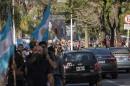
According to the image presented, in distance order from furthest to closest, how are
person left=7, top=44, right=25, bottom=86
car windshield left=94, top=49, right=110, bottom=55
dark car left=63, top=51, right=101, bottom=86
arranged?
1. car windshield left=94, top=49, right=110, bottom=55
2. dark car left=63, top=51, right=101, bottom=86
3. person left=7, top=44, right=25, bottom=86

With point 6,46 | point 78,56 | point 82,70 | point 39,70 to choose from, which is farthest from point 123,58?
point 39,70

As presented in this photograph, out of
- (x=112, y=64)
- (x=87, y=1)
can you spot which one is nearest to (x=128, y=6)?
(x=87, y=1)

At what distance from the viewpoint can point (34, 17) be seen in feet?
158

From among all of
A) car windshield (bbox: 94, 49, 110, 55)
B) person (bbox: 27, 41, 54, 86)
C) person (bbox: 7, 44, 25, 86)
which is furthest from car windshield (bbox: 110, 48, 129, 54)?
person (bbox: 27, 41, 54, 86)

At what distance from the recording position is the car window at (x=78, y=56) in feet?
75.0

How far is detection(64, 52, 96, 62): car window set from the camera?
2286 cm

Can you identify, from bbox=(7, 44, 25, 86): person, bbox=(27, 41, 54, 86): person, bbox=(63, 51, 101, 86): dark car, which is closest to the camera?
bbox=(27, 41, 54, 86): person

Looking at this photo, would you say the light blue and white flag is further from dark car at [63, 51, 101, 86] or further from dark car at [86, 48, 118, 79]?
dark car at [86, 48, 118, 79]

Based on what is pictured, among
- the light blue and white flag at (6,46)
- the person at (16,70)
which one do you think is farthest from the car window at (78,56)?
the light blue and white flag at (6,46)

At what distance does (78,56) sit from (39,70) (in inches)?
412

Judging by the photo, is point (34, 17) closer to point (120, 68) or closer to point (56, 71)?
point (120, 68)

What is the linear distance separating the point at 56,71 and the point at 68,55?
6660 mm

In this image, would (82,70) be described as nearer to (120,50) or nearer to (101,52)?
(101,52)

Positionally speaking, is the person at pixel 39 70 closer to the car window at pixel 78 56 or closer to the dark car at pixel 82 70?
the dark car at pixel 82 70
